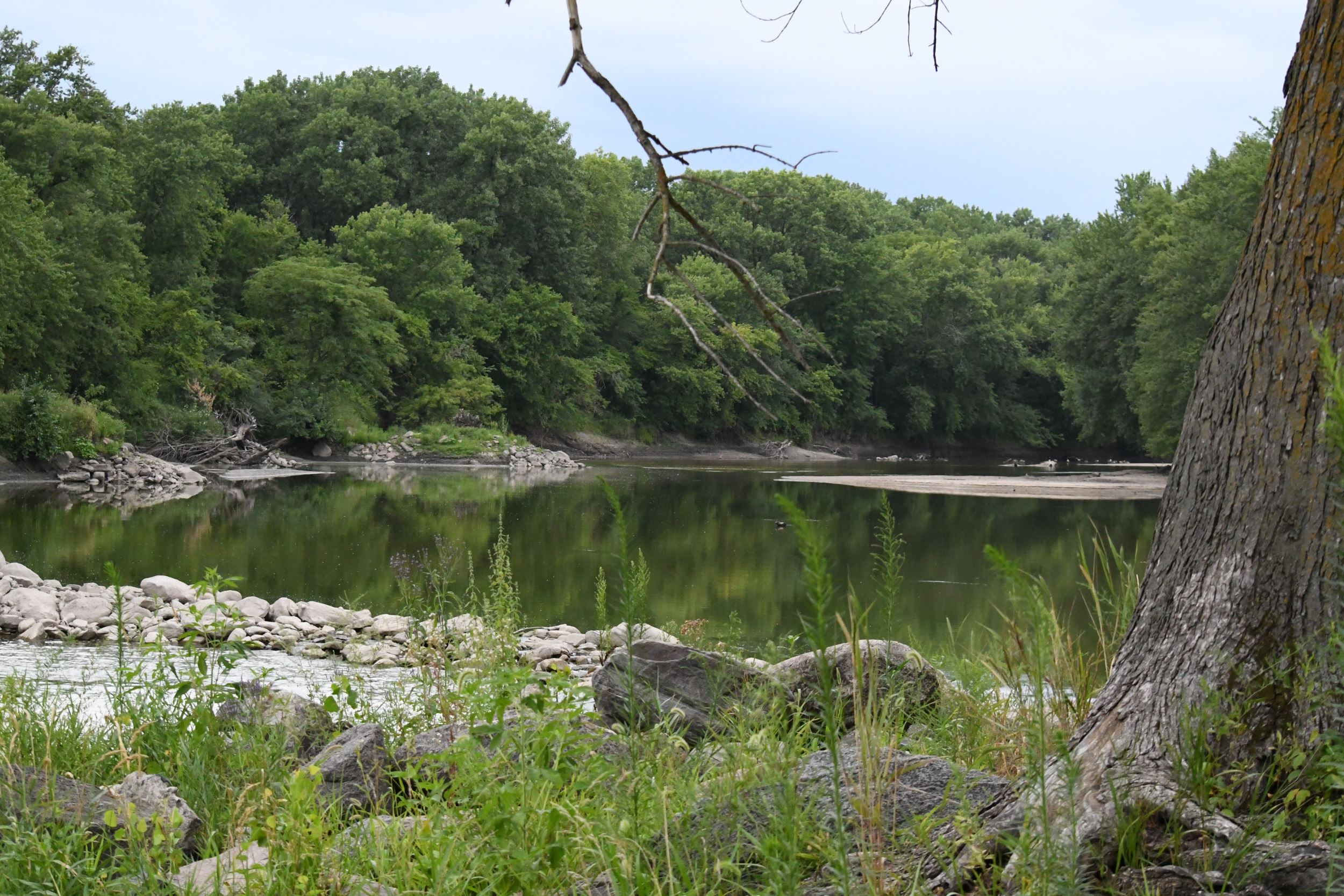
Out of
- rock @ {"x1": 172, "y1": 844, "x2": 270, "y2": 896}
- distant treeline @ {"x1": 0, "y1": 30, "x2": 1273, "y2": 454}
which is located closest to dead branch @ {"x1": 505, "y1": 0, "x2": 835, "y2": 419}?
rock @ {"x1": 172, "y1": 844, "x2": 270, "y2": 896}

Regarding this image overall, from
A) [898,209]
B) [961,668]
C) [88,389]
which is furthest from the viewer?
[898,209]

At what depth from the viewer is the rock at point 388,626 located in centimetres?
976

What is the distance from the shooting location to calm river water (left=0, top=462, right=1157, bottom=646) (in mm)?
11852

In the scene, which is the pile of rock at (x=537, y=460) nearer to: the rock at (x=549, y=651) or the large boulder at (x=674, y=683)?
the rock at (x=549, y=651)

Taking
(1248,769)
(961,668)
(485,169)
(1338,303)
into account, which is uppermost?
(485,169)

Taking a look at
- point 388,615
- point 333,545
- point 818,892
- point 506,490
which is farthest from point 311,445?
point 818,892

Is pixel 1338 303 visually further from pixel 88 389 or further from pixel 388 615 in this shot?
pixel 88 389

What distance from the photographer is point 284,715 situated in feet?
13.8

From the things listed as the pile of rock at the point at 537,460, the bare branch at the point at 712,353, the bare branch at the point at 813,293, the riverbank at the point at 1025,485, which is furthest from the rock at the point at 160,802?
the pile of rock at the point at 537,460

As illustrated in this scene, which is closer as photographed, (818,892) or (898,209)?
(818,892)

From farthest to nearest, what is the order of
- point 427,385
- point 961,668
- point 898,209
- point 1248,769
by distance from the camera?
point 898,209, point 427,385, point 961,668, point 1248,769

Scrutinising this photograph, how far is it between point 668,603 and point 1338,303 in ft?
31.3

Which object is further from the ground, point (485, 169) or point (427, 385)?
point (485, 169)

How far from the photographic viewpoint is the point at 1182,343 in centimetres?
3253
